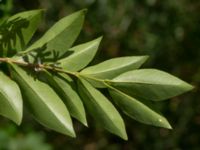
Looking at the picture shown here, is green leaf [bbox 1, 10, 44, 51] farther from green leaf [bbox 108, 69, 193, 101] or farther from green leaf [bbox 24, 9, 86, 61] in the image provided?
green leaf [bbox 108, 69, 193, 101]

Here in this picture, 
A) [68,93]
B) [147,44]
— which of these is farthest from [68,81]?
[147,44]

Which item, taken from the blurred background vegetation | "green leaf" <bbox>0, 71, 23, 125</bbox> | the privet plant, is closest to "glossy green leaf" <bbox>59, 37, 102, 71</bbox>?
the privet plant

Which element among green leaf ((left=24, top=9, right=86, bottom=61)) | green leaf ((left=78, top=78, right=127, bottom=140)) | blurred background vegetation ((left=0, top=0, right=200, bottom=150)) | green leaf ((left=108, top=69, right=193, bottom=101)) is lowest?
blurred background vegetation ((left=0, top=0, right=200, bottom=150))

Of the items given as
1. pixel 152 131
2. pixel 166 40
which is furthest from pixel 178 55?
pixel 152 131

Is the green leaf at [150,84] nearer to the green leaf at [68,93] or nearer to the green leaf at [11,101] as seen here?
the green leaf at [68,93]

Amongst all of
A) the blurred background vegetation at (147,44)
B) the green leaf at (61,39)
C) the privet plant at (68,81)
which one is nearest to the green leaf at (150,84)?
the privet plant at (68,81)

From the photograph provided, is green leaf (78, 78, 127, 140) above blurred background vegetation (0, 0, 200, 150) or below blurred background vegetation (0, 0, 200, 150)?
above
